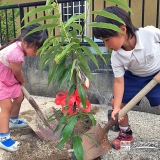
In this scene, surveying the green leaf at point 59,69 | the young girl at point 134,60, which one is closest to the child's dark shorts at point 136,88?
the young girl at point 134,60

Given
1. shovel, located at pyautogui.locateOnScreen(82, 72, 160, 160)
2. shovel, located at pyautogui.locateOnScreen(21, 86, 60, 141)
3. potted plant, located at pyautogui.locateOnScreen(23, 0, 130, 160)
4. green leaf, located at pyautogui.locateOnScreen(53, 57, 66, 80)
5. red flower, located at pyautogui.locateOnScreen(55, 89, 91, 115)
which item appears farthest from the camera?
shovel, located at pyautogui.locateOnScreen(21, 86, 60, 141)

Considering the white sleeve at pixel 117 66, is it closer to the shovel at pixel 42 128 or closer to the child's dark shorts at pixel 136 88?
the child's dark shorts at pixel 136 88

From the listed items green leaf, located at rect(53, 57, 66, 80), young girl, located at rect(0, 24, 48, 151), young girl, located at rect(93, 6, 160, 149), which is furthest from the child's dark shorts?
green leaf, located at rect(53, 57, 66, 80)

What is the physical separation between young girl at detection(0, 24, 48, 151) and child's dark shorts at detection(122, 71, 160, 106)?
0.89m

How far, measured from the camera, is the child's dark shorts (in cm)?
228

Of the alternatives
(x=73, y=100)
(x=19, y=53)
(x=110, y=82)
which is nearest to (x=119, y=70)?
(x=73, y=100)

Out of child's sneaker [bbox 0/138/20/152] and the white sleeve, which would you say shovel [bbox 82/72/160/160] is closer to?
the white sleeve

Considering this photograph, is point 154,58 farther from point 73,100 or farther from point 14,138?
point 14,138

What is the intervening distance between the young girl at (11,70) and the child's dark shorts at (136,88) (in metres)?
0.89

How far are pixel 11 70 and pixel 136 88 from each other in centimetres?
127

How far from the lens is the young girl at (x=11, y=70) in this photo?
2367 millimetres

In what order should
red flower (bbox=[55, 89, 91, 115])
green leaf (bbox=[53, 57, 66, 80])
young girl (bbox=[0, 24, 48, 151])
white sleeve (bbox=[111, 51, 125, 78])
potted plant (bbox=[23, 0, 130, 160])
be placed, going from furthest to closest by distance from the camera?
young girl (bbox=[0, 24, 48, 151]) → white sleeve (bbox=[111, 51, 125, 78]) → red flower (bbox=[55, 89, 91, 115]) → green leaf (bbox=[53, 57, 66, 80]) → potted plant (bbox=[23, 0, 130, 160])

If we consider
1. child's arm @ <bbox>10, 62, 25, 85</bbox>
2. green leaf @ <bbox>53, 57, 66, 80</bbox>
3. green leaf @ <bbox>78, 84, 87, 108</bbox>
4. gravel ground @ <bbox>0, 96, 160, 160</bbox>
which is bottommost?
gravel ground @ <bbox>0, 96, 160, 160</bbox>

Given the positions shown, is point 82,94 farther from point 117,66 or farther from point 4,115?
point 4,115
